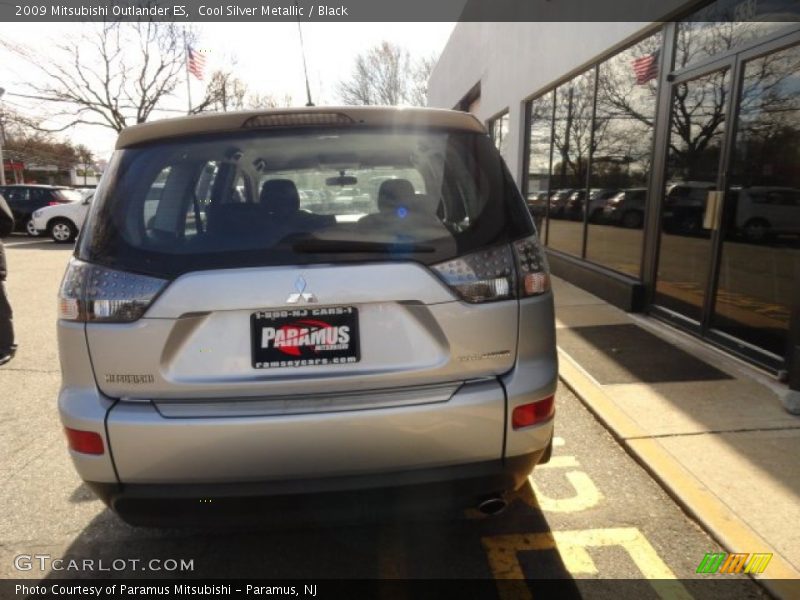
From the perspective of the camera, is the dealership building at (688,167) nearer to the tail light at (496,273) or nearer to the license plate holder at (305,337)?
the tail light at (496,273)

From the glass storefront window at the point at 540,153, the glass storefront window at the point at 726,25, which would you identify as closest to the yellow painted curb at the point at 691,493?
the glass storefront window at the point at 726,25

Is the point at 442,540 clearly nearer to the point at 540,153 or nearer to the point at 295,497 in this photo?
the point at 295,497

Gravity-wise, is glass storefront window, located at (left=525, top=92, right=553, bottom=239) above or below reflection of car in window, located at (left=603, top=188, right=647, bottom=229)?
above

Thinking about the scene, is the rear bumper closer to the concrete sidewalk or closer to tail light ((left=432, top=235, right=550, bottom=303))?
tail light ((left=432, top=235, right=550, bottom=303))

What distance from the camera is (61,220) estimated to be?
54.0ft

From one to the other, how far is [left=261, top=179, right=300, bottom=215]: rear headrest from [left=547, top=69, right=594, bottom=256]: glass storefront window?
6932 millimetres

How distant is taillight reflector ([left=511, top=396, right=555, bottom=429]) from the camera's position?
2072 mm

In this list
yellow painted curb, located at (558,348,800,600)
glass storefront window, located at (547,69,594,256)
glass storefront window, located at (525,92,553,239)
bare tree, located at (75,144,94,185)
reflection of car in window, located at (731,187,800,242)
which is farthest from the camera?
bare tree, located at (75,144,94,185)

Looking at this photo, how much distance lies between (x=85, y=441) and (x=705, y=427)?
3.39 meters

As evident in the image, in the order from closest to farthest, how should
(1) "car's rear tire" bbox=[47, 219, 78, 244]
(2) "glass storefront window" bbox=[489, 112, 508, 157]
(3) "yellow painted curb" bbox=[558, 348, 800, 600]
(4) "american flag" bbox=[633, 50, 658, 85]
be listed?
(3) "yellow painted curb" bbox=[558, 348, 800, 600]
(4) "american flag" bbox=[633, 50, 658, 85]
(2) "glass storefront window" bbox=[489, 112, 508, 157]
(1) "car's rear tire" bbox=[47, 219, 78, 244]

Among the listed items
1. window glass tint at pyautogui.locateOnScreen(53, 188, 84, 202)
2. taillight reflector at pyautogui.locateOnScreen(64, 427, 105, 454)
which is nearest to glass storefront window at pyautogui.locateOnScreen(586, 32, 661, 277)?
taillight reflector at pyautogui.locateOnScreen(64, 427, 105, 454)

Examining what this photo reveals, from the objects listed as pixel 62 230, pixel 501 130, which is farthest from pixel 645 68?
pixel 62 230

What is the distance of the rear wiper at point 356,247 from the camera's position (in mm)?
1979

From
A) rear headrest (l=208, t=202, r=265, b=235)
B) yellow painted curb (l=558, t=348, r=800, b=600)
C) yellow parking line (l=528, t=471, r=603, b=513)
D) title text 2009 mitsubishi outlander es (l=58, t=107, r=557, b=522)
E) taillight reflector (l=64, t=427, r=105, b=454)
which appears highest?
rear headrest (l=208, t=202, r=265, b=235)
